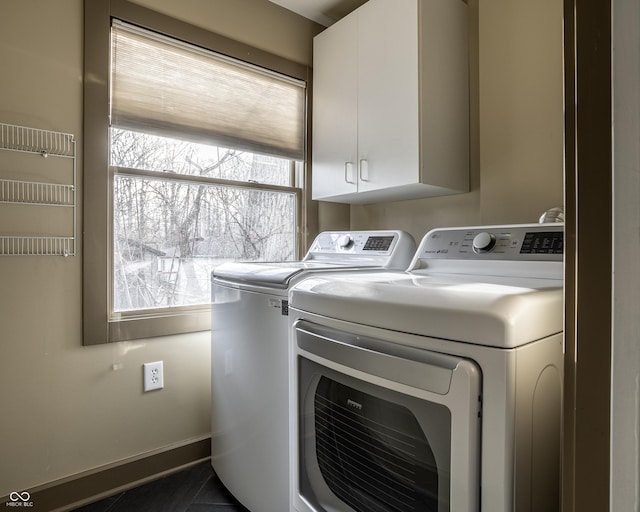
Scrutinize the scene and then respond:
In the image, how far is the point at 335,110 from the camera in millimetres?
2162

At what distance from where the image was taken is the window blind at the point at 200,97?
1.78m

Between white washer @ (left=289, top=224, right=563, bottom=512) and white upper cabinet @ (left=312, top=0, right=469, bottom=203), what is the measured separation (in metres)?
0.77

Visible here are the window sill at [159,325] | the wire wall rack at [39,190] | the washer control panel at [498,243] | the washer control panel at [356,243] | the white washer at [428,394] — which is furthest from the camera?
the washer control panel at [356,243]

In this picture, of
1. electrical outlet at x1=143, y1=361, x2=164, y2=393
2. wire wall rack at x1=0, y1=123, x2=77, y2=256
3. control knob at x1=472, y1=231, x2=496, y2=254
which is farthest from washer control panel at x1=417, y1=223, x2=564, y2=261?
wire wall rack at x1=0, y1=123, x2=77, y2=256

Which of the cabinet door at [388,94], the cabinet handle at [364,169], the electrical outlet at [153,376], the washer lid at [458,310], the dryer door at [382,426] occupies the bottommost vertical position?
the electrical outlet at [153,376]

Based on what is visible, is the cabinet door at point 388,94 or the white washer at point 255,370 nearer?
the white washer at point 255,370

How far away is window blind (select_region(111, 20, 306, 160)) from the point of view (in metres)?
1.78

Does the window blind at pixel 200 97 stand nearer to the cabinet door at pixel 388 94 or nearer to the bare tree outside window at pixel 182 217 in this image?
the bare tree outside window at pixel 182 217

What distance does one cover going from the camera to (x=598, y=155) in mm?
356

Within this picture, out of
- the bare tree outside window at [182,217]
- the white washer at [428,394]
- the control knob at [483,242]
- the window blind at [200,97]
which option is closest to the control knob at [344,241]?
the bare tree outside window at [182,217]

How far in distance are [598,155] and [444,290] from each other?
1.68 ft

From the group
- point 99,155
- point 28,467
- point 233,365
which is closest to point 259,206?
point 99,155

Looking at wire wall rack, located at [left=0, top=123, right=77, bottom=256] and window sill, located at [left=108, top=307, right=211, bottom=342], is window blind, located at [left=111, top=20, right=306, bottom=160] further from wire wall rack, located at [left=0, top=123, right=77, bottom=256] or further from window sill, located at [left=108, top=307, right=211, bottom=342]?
window sill, located at [left=108, top=307, right=211, bottom=342]

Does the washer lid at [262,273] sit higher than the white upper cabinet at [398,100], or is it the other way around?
the white upper cabinet at [398,100]
